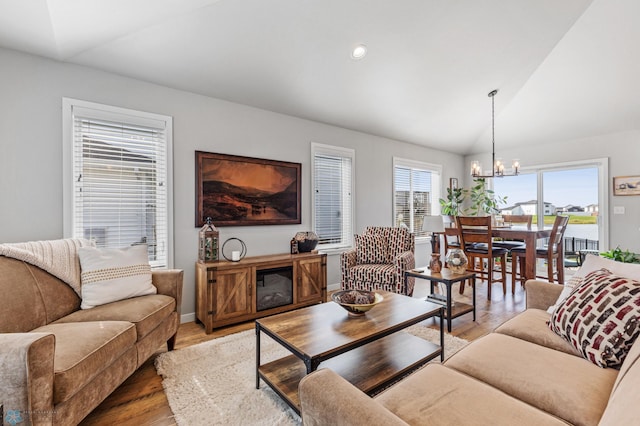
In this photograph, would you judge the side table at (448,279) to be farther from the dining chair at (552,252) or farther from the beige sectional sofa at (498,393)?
the dining chair at (552,252)

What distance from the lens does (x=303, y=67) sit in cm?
321

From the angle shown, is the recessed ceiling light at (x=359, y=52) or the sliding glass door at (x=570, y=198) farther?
the sliding glass door at (x=570, y=198)

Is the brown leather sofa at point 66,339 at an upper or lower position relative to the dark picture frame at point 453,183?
lower

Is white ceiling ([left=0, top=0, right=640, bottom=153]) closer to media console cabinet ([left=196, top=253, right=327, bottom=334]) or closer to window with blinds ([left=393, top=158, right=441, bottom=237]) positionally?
window with blinds ([left=393, top=158, right=441, bottom=237])

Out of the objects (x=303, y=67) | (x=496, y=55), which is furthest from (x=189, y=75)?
(x=496, y=55)

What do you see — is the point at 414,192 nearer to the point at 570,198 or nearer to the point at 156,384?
the point at 570,198

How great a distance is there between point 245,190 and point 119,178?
124 cm

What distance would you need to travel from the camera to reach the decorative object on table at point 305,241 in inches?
149

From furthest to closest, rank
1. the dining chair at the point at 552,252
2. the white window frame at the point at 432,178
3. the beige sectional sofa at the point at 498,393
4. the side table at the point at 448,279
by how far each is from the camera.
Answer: the white window frame at the point at 432,178
the dining chair at the point at 552,252
the side table at the point at 448,279
the beige sectional sofa at the point at 498,393

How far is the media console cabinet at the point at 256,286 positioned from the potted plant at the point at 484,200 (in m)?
3.95

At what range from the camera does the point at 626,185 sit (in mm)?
4602

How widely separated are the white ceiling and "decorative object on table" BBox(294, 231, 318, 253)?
1.58 m

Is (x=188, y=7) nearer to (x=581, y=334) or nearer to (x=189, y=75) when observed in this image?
(x=189, y=75)

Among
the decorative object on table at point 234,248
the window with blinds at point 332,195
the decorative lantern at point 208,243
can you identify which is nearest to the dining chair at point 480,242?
the window with blinds at point 332,195
